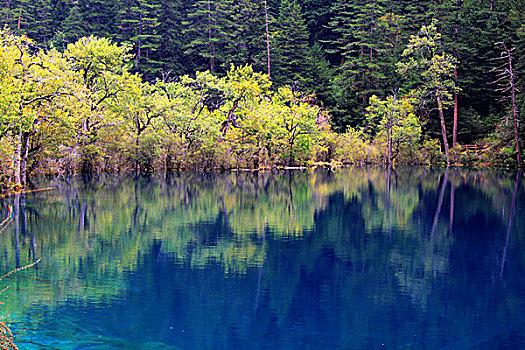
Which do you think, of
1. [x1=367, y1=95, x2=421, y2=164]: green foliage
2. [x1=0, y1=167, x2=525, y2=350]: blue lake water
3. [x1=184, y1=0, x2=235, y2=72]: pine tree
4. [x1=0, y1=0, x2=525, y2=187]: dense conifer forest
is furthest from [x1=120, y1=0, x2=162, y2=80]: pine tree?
[x1=0, y1=167, x2=525, y2=350]: blue lake water

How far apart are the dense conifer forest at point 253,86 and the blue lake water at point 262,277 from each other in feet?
30.0

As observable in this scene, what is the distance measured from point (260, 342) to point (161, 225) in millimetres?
9810

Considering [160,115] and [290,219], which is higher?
[160,115]

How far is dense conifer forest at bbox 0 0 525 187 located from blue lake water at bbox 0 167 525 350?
915cm

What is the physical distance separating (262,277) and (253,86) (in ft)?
123

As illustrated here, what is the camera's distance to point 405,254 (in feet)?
41.6

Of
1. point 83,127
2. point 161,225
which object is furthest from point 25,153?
point 161,225

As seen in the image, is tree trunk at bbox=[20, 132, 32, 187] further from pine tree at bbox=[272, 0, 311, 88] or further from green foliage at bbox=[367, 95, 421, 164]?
pine tree at bbox=[272, 0, 311, 88]

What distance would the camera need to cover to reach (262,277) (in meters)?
10.3

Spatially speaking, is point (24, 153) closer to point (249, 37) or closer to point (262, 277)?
point (262, 277)

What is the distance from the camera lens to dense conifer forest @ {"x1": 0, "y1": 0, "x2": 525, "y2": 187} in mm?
30016

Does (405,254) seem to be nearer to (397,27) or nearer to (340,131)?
(340,131)

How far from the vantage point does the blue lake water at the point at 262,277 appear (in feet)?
24.4

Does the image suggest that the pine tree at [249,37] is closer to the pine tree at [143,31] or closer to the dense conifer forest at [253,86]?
the dense conifer forest at [253,86]
